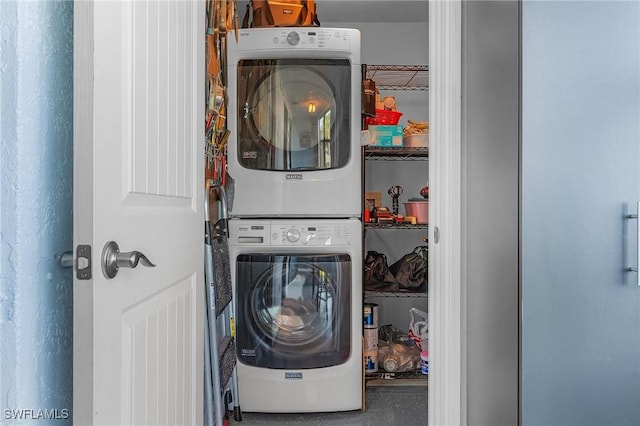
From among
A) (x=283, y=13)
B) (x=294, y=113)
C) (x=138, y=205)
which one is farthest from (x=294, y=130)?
(x=138, y=205)

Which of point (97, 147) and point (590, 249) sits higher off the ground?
point (97, 147)

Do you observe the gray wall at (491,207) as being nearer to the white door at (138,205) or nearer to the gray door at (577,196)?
the gray door at (577,196)

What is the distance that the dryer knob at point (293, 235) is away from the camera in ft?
7.65

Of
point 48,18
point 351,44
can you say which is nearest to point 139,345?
point 48,18

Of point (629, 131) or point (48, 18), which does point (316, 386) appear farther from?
point (48, 18)

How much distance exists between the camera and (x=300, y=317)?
2.33 m

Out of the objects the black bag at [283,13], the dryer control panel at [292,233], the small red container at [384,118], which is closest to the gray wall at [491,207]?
the dryer control panel at [292,233]

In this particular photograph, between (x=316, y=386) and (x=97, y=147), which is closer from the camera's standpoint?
(x=97, y=147)

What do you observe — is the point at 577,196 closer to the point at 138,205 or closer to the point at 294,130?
the point at 138,205

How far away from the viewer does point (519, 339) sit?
1029 millimetres

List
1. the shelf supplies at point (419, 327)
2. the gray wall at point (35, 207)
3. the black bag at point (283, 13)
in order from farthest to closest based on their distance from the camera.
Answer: the shelf supplies at point (419, 327) → the black bag at point (283, 13) → the gray wall at point (35, 207)

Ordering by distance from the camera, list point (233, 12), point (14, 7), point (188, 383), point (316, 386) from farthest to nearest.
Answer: point (316, 386) < point (233, 12) < point (188, 383) < point (14, 7)

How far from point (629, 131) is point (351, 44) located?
4.96ft

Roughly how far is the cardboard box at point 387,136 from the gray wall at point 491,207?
130cm
